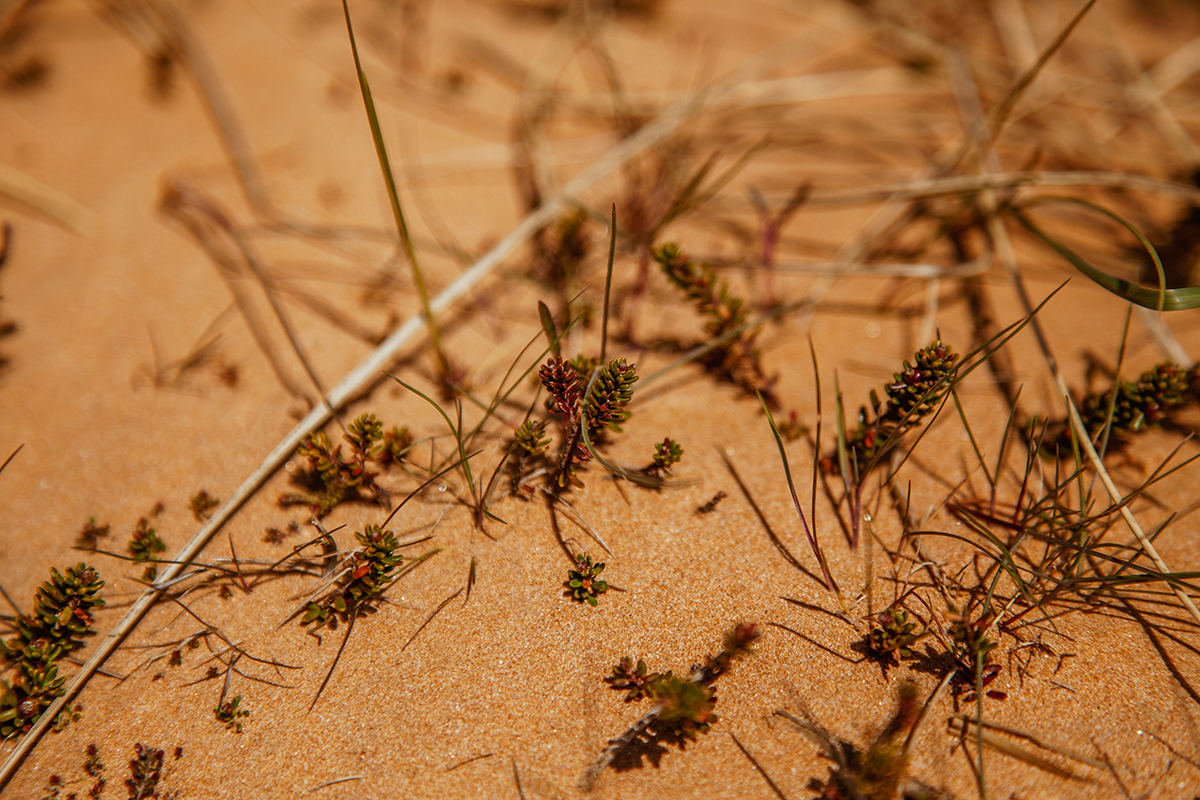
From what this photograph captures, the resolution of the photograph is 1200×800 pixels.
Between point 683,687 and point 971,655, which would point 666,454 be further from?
point 971,655

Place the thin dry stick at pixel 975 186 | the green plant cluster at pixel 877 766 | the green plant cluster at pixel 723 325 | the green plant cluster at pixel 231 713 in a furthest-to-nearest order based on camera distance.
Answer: the thin dry stick at pixel 975 186 → the green plant cluster at pixel 723 325 → the green plant cluster at pixel 231 713 → the green plant cluster at pixel 877 766

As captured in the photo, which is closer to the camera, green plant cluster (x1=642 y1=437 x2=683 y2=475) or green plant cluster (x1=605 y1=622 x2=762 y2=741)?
green plant cluster (x1=605 y1=622 x2=762 y2=741)

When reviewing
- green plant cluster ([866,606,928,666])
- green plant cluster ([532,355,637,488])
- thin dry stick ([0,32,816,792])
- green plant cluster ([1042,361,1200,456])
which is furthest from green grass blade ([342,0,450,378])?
green plant cluster ([1042,361,1200,456])

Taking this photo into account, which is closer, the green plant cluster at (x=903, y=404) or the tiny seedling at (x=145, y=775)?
the tiny seedling at (x=145, y=775)

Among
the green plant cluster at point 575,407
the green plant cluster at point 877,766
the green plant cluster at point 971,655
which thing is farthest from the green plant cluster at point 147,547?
the green plant cluster at point 971,655

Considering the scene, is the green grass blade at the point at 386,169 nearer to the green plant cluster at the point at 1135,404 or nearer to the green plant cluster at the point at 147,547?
the green plant cluster at the point at 147,547

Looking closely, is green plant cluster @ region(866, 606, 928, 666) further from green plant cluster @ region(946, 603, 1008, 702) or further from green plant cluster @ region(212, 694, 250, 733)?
green plant cluster @ region(212, 694, 250, 733)

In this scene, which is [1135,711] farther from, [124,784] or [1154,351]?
[124,784]
